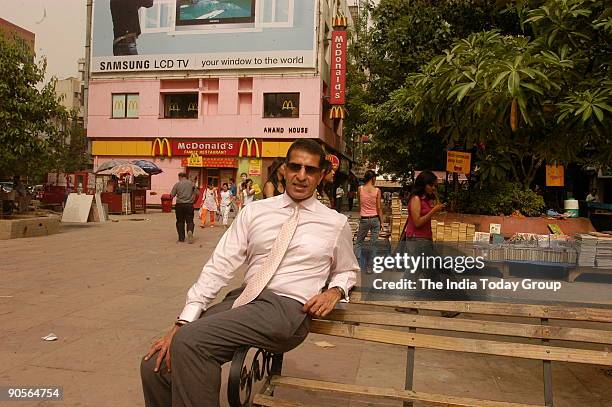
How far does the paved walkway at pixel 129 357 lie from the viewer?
3.53 m

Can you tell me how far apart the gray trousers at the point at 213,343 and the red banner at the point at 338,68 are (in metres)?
26.5

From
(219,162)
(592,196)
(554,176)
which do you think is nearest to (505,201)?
(554,176)

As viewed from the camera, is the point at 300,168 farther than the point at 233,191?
No

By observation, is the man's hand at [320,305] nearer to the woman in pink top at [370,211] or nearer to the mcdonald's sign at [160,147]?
the woman in pink top at [370,211]

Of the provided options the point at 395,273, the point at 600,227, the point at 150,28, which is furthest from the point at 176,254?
the point at 150,28

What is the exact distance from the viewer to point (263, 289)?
2.56 metres

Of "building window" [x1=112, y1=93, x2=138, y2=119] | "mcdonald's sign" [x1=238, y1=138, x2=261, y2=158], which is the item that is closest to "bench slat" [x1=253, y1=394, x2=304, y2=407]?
"mcdonald's sign" [x1=238, y1=138, x2=261, y2=158]

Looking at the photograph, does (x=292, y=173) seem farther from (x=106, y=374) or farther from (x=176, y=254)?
(x=176, y=254)

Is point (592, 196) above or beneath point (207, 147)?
beneath

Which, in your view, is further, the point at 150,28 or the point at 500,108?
the point at 150,28

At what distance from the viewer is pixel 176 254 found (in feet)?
33.3

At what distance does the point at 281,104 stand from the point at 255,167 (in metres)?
3.88

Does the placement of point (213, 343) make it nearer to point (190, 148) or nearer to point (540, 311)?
point (540, 311)

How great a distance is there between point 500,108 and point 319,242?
5.62ft
